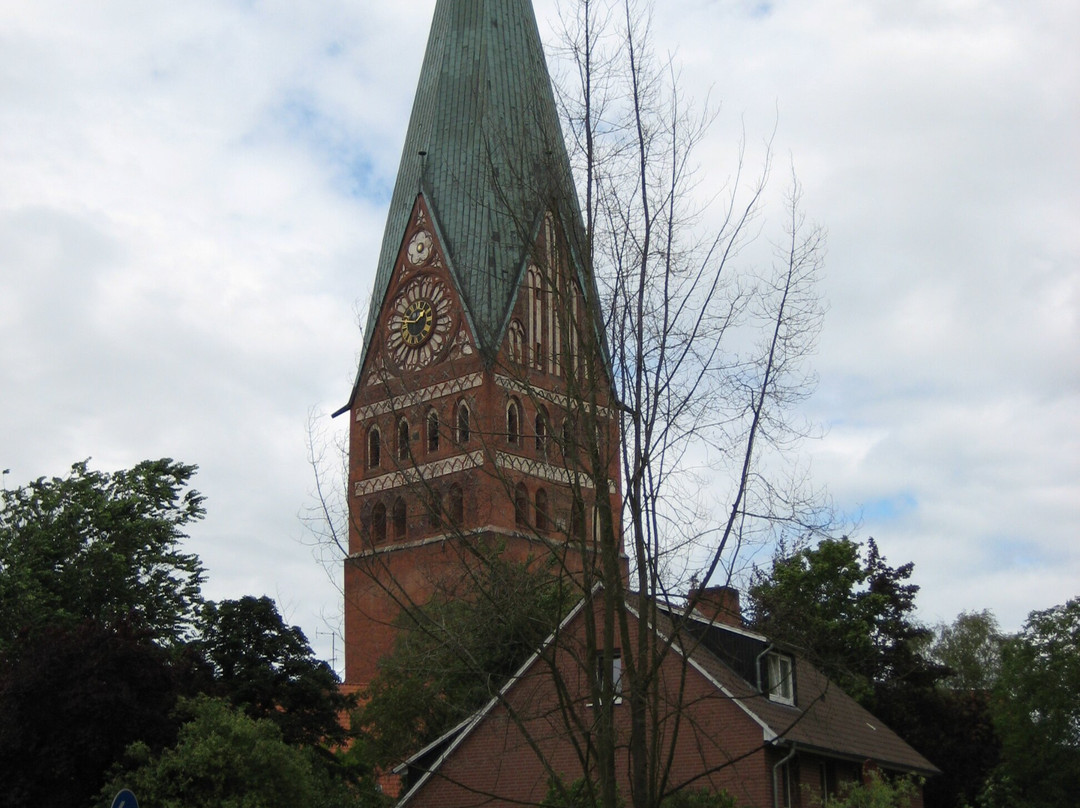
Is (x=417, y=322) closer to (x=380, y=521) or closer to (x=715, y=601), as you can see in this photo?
(x=380, y=521)

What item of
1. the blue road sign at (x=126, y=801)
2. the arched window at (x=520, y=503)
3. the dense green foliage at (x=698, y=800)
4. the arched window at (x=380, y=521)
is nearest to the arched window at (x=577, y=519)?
the arched window at (x=520, y=503)

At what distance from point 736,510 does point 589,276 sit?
7.89 feet

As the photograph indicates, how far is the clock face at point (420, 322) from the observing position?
53.2 metres

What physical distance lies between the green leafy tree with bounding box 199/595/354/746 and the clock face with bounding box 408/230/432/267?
2571 centimetres

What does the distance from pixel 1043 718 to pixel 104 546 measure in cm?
2468

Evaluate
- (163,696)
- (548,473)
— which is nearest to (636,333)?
(548,473)

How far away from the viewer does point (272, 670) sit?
3058 centimetres

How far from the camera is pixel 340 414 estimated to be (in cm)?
5728

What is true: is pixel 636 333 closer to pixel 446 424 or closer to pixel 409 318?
pixel 446 424

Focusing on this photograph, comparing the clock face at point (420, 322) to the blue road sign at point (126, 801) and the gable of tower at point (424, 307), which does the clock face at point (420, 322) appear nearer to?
the gable of tower at point (424, 307)

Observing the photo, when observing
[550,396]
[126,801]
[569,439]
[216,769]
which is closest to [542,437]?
[569,439]

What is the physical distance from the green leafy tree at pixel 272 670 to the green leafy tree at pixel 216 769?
6.71m

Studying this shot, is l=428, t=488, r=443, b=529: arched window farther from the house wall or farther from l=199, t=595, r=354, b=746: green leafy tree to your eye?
l=199, t=595, r=354, b=746: green leafy tree

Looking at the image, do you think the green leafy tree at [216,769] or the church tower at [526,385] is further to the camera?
the green leafy tree at [216,769]
